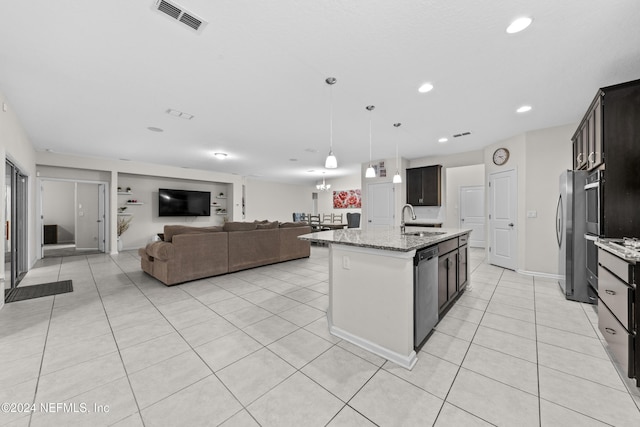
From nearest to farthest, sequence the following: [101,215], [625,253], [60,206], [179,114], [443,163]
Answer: [625,253] → [179,114] → [443,163] → [101,215] → [60,206]

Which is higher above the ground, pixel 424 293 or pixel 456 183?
pixel 456 183

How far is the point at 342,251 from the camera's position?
88.0 inches

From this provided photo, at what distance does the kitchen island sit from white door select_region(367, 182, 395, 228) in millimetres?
4259

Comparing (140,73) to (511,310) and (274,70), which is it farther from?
(511,310)

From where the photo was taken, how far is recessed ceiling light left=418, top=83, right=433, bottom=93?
2.86 m

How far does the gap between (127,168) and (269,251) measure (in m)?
5.26

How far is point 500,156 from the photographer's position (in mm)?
4957

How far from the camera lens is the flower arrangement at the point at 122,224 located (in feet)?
23.6

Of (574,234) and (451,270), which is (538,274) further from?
(451,270)

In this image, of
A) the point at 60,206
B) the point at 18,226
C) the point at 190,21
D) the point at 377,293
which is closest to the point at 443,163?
the point at 377,293

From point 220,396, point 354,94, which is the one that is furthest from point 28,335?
point 354,94

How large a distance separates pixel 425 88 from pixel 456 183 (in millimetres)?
5828

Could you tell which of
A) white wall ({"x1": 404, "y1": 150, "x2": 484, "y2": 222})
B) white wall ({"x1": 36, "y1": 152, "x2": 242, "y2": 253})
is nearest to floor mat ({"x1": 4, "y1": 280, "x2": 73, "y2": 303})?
white wall ({"x1": 36, "y1": 152, "x2": 242, "y2": 253})

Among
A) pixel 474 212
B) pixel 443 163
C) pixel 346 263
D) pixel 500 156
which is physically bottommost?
pixel 346 263
